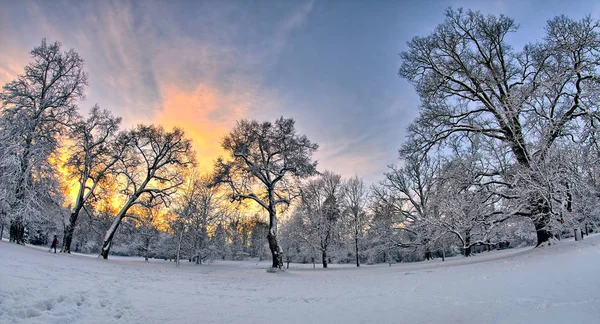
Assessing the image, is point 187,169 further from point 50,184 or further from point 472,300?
point 472,300

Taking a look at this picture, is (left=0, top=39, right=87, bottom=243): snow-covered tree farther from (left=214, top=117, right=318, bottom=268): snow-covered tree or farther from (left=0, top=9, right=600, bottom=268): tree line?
(left=214, top=117, right=318, bottom=268): snow-covered tree

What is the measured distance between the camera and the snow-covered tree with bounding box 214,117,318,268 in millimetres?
19578

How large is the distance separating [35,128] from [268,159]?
14523mm

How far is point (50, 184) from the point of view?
15.7 metres

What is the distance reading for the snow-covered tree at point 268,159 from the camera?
19.6 metres

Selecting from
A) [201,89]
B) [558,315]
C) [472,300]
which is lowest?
[472,300]

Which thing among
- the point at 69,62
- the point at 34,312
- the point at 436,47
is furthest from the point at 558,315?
the point at 69,62

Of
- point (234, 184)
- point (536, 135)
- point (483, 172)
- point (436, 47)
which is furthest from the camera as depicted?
point (234, 184)

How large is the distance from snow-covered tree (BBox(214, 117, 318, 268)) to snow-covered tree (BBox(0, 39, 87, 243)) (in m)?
9.74

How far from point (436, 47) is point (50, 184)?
23602 millimetres

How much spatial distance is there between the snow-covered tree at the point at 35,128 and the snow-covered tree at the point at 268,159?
384 inches

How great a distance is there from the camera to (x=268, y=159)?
20469 mm

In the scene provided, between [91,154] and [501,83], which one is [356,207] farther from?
[91,154]

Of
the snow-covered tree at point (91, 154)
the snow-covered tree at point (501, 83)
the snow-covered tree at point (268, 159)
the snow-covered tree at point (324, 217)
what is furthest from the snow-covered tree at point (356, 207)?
the snow-covered tree at point (91, 154)
